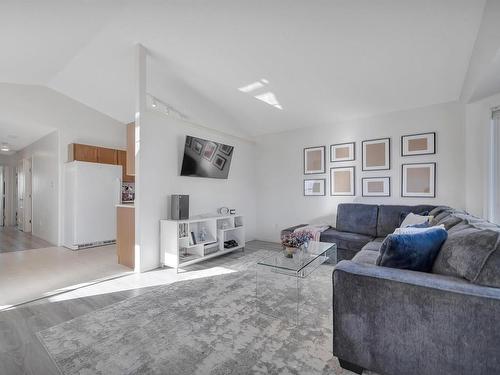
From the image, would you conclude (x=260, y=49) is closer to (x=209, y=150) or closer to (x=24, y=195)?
(x=209, y=150)

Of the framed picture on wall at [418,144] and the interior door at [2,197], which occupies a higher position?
the framed picture on wall at [418,144]

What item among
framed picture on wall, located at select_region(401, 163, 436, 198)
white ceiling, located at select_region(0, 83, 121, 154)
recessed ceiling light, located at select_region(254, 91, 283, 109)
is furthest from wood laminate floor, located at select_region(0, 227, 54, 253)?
framed picture on wall, located at select_region(401, 163, 436, 198)

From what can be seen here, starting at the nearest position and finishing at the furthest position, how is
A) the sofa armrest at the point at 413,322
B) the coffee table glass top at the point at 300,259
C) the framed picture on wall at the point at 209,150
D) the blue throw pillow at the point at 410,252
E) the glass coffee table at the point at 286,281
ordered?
the sofa armrest at the point at 413,322
the blue throw pillow at the point at 410,252
the glass coffee table at the point at 286,281
the coffee table glass top at the point at 300,259
the framed picture on wall at the point at 209,150

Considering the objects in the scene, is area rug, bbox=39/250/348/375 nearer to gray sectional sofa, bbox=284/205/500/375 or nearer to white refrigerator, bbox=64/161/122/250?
gray sectional sofa, bbox=284/205/500/375

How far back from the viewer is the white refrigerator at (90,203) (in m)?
4.68

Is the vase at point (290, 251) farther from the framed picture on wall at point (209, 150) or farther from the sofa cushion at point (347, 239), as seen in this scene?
the framed picture on wall at point (209, 150)

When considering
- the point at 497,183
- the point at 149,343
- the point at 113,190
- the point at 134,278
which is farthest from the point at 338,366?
the point at 113,190

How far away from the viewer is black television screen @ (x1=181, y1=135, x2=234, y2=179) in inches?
155

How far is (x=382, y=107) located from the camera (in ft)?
12.8

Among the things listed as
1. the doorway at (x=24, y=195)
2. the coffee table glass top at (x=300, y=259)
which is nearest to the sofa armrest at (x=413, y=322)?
the coffee table glass top at (x=300, y=259)

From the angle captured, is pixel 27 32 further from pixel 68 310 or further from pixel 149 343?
pixel 149 343

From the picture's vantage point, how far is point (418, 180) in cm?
378

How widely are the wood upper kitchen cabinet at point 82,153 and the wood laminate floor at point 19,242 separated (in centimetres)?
182

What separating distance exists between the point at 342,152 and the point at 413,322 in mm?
3555
